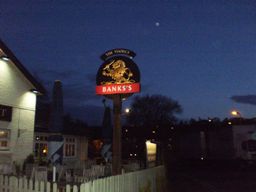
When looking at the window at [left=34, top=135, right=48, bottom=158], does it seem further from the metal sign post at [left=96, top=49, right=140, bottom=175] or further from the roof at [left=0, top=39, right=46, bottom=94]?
the metal sign post at [left=96, top=49, right=140, bottom=175]

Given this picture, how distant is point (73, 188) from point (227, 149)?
3589 centimetres

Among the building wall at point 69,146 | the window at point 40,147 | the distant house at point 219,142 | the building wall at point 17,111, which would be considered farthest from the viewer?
the distant house at point 219,142

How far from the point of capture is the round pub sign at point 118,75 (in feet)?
46.6

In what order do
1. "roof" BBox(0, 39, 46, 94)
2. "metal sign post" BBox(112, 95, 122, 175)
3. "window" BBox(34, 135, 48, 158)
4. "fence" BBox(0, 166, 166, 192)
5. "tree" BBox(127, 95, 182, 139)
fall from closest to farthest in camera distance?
"fence" BBox(0, 166, 166, 192) < "metal sign post" BBox(112, 95, 122, 175) < "roof" BBox(0, 39, 46, 94) < "window" BBox(34, 135, 48, 158) < "tree" BBox(127, 95, 182, 139)

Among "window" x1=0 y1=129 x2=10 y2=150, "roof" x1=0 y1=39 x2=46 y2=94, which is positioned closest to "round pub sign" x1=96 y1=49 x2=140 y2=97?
"roof" x1=0 y1=39 x2=46 y2=94

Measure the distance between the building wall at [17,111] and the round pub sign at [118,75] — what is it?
242 inches

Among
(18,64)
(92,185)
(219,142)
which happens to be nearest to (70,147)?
(18,64)

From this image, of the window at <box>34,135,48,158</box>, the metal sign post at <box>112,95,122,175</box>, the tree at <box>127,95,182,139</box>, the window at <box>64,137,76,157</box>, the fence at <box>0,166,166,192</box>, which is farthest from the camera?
the tree at <box>127,95,182,139</box>

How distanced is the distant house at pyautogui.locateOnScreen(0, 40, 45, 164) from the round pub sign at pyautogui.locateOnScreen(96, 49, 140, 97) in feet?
20.0

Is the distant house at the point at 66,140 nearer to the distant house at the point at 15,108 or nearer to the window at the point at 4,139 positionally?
the distant house at the point at 15,108

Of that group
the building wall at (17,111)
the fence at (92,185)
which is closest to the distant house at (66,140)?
the building wall at (17,111)

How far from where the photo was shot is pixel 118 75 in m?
14.5

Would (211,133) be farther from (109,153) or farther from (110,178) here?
(110,178)

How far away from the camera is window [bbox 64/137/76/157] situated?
26.3 meters
